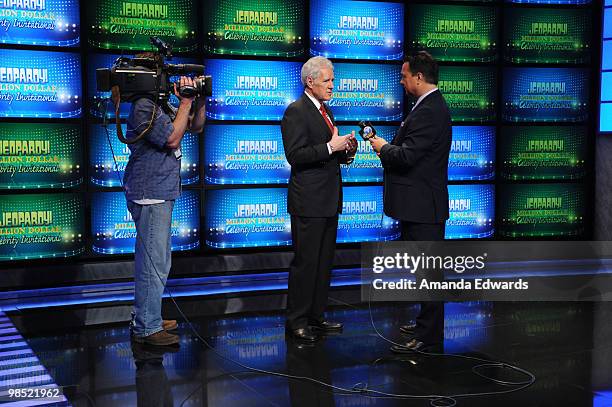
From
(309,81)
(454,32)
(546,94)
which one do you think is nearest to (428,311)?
(309,81)

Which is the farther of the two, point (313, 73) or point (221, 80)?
point (221, 80)

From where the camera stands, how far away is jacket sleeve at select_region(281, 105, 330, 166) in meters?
3.96

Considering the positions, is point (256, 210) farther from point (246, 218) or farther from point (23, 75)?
point (23, 75)

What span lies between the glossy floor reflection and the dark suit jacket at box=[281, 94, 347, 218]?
77 centimetres

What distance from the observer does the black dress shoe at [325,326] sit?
4312 millimetres

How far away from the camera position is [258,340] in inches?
164

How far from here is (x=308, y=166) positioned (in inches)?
160

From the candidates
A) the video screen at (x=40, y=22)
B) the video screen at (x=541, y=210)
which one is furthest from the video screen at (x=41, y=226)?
the video screen at (x=541, y=210)

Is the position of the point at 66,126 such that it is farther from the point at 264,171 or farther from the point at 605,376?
the point at 605,376

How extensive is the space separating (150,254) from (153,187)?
35 centimetres

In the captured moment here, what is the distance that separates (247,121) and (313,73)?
5.39ft

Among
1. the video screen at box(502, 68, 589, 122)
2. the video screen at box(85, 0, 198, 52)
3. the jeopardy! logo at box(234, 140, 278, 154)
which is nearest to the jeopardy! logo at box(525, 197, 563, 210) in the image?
the video screen at box(502, 68, 589, 122)

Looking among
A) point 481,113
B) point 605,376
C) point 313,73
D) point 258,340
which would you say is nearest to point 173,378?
point 258,340

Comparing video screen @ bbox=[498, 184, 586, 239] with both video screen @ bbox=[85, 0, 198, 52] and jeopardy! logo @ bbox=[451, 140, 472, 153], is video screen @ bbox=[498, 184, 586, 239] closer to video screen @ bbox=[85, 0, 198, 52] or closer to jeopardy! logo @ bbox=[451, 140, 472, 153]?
jeopardy! logo @ bbox=[451, 140, 472, 153]
